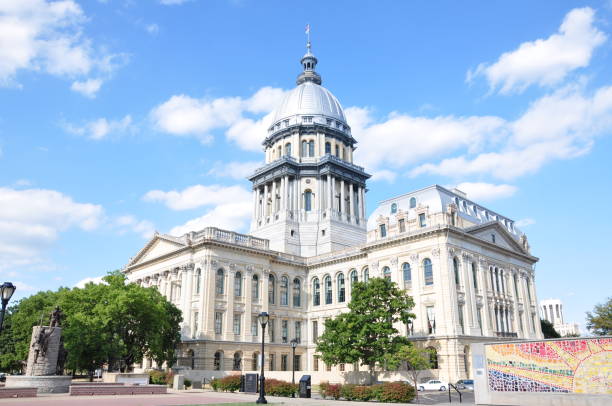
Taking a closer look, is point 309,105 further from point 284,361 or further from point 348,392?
point 348,392

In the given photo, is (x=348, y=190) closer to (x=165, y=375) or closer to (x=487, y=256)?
(x=487, y=256)

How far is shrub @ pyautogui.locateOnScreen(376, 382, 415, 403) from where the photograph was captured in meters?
31.4

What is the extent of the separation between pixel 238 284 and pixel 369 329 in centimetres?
2065

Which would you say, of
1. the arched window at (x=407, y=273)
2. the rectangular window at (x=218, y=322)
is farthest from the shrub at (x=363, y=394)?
the rectangular window at (x=218, y=322)

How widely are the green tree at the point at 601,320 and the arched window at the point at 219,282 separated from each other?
44.0 m

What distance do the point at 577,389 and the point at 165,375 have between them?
37.0 meters

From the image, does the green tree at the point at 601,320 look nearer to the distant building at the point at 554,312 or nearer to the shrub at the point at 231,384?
the shrub at the point at 231,384

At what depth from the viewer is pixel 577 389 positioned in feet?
76.6

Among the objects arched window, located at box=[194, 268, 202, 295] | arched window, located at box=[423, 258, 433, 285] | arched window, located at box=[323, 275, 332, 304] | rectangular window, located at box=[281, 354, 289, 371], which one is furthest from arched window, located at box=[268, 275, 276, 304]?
arched window, located at box=[423, 258, 433, 285]

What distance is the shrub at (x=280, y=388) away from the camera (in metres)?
35.9

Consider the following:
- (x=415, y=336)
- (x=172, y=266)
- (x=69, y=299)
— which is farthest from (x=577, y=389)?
(x=172, y=266)

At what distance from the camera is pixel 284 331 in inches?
2586

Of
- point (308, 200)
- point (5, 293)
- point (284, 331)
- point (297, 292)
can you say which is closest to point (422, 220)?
point (297, 292)

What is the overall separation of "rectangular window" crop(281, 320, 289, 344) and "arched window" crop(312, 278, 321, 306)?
504 centimetres
